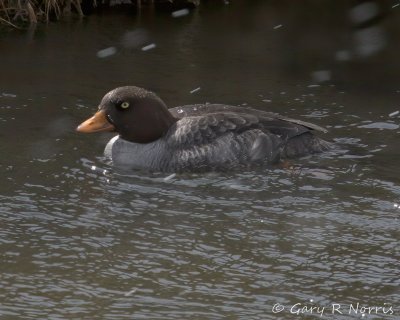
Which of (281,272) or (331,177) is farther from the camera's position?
(331,177)

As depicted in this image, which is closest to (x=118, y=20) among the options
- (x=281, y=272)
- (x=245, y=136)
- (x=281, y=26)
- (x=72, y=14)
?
(x=72, y=14)

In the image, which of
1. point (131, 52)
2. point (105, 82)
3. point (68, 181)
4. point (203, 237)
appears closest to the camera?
point (203, 237)

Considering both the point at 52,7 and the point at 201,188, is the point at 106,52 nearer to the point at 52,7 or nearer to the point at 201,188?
the point at 52,7

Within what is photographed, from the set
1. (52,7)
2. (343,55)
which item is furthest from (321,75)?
(52,7)

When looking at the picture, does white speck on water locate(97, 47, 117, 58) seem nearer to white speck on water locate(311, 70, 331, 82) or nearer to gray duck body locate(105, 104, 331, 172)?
white speck on water locate(311, 70, 331, 82)

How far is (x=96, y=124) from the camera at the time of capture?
10.1 metres

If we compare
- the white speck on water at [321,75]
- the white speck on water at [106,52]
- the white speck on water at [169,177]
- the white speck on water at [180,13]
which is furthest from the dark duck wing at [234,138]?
the white speck on water at [180,13]

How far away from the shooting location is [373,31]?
14422 mm

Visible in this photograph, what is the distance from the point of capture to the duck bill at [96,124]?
397 inches

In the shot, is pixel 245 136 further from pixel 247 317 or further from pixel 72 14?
pixel 72 14

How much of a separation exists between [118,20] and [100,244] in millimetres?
6827

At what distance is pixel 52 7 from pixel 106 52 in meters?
1.66

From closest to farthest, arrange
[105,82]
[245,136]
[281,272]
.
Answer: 1. [281,272]
2. [245,136]
3. [105,82]

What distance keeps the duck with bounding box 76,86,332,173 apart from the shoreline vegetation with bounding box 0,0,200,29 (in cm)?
423
